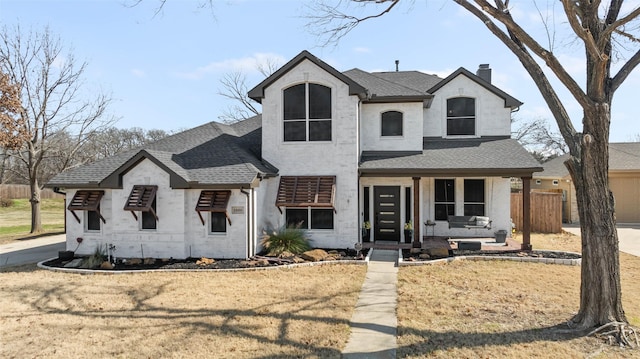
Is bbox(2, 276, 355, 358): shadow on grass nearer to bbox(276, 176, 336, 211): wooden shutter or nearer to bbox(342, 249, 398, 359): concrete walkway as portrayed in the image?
bbox(342, 249, 398, 359): concrete walkway

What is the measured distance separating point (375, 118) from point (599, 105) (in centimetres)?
887

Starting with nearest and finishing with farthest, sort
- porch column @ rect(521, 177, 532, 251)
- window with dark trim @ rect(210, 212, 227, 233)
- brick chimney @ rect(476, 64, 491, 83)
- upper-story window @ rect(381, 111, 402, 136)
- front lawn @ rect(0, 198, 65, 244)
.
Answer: window with dark trim @ rect(210, 212, 227, 233), porch column @ rect(521, 177, 532, 251), upper-story window @ rect(381, 111, 402, 136), brick chimney @ rect(476, 64, 491, 83), front lawn @ rect(0, 198, 65, 244)

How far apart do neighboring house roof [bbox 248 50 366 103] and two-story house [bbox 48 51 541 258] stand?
0.13 feet

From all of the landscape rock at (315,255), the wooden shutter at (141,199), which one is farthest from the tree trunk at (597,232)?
the wooden shutter at (141,199)

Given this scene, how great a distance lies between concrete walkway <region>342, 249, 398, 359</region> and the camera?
19.0 feet

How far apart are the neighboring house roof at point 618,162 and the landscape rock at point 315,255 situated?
15.3 m

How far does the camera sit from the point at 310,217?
13.6 m

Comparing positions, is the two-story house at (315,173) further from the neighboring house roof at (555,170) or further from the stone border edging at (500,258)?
the neighboring house roof at (555,170)

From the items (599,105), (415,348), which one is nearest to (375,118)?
(599,105)

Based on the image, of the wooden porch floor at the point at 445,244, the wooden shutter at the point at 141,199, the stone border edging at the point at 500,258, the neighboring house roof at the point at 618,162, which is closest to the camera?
the stone border edging at the point at 500,258

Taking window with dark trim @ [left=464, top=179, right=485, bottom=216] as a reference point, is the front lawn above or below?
below

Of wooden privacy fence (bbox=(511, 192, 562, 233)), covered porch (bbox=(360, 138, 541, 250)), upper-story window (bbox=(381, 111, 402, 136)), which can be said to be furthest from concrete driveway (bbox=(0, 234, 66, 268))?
wooden privacy fence (bbox=(511, 192, 562, 233))

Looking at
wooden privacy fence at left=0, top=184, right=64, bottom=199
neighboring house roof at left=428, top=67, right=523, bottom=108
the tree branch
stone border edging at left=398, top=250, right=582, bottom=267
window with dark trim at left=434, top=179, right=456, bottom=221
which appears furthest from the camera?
wooden privacy fence at left=0, top=184, right=64, bottom=199

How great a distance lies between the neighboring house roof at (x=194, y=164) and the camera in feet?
38.4
